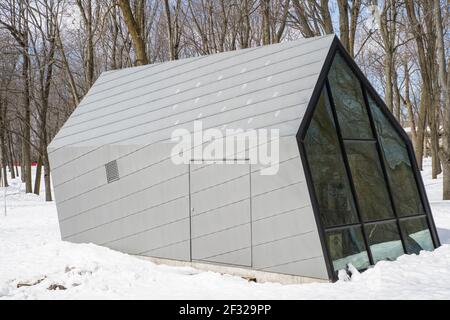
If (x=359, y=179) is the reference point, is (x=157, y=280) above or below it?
below

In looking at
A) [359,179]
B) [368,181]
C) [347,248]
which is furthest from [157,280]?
[368,181]

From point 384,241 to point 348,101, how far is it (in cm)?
234

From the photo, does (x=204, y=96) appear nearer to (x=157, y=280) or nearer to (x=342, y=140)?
(x=342, y=140)

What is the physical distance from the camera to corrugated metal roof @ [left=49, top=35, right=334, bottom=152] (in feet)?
26.5

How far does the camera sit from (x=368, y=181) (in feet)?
27.6

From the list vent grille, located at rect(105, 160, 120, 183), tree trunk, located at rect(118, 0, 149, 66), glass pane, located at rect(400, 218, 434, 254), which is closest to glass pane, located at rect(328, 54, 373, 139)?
glass pane, located at rect(400, 218, 434, 254)

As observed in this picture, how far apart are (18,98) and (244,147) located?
29195mm

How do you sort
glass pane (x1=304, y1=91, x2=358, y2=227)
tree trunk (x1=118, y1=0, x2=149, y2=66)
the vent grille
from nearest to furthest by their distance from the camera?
glass pane (x1=304, y1=91, x2=358, y2=227), the vent grille, tree trunk (x1=118, y1=0, x2=149, y2=66)

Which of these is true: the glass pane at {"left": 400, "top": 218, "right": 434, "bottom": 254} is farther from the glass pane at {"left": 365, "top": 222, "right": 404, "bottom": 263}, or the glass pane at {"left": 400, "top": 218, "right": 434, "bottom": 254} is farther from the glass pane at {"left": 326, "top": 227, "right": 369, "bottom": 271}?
the glass pane at {"left": 326, "top": 227, "right": 369, "bottom": 271}

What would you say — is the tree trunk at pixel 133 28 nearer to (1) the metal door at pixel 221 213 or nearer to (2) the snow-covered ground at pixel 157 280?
(2) the snow-covered ground at pixel 157 280

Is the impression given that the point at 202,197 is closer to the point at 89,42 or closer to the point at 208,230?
the point at 208,230

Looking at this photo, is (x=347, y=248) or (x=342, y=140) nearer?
(x=347, y=248)

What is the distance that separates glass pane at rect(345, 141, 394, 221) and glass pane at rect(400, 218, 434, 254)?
0.44 metres

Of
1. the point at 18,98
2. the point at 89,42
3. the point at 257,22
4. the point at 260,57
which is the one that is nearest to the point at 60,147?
the point at 260,57
